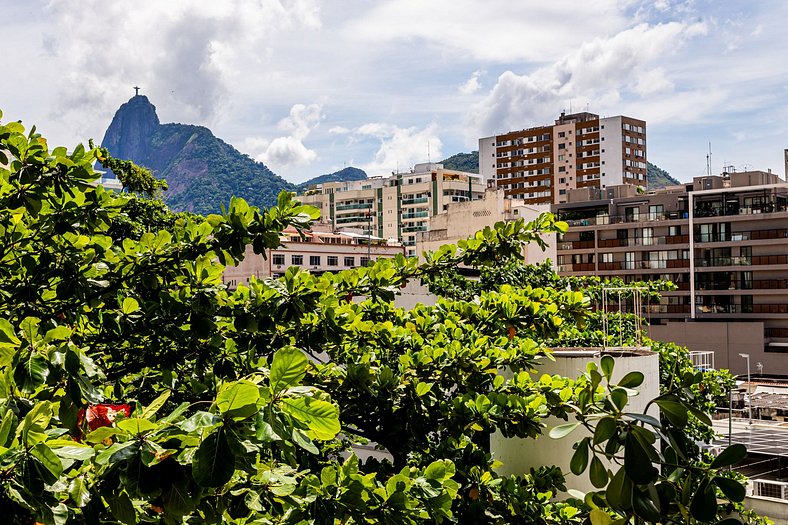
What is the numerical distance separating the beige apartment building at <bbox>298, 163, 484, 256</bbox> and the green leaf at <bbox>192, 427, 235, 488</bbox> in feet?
227

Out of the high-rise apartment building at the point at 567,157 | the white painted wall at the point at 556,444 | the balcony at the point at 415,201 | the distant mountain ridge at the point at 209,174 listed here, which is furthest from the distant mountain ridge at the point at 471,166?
the white painted wall at the point at 556,444

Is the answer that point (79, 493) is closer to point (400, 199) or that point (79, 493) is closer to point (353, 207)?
point (400, 199)

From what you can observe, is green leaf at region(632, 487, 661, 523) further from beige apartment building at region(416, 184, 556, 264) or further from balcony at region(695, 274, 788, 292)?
balcony at region(695, 274, 788, 292)

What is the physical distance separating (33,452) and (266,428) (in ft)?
1.70

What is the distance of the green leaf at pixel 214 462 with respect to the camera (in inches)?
60.4

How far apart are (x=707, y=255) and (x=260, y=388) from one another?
51.4 meters

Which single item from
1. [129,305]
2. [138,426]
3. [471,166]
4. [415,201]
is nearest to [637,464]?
[138,426]

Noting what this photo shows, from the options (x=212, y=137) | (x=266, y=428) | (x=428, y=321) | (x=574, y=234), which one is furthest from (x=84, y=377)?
(x=212, y=137)

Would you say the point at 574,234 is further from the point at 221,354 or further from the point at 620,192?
the point at 221,354

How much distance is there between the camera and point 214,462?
5.04 ft

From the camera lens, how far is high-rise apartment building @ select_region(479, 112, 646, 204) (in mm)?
80875

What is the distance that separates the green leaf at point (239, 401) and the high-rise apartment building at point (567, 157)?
81108 mm

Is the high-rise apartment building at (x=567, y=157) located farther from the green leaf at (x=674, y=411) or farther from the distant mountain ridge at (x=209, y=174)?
the green leaf at (x=674, y=411)

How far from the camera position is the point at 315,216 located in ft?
10.7
